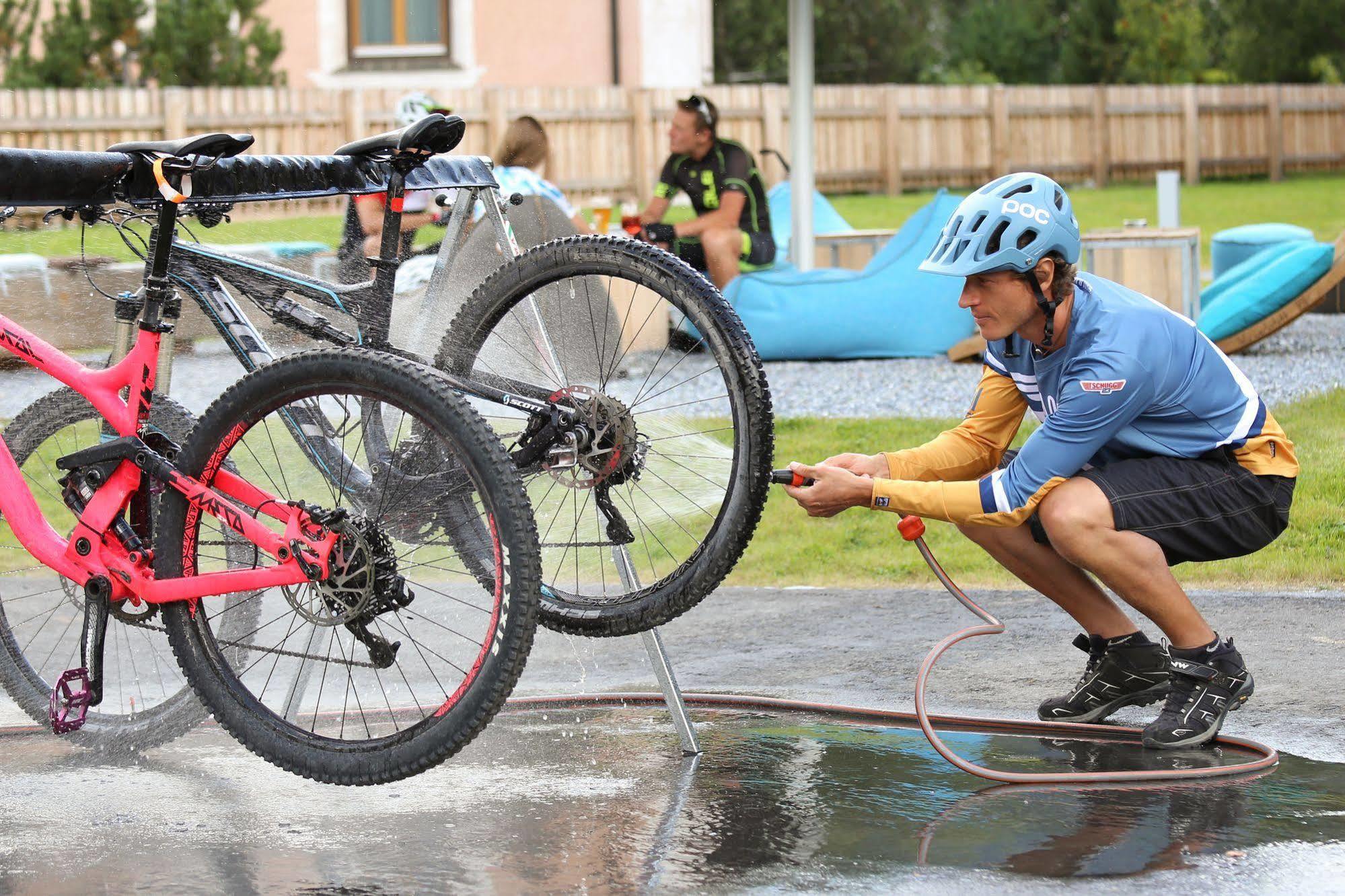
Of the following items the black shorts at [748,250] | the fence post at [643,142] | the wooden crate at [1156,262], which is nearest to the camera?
the wooden crate at [1156,262]

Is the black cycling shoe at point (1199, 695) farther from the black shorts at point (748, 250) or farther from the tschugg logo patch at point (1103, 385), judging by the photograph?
the black shorts at point (748, 250)

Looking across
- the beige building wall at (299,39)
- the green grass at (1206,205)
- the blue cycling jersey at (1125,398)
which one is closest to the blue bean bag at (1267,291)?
the blue cycling jersey at (1125,398)

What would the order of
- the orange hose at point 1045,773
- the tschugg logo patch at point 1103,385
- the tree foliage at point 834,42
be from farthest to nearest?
the tree foliage at point 834,42 → the tschugg logo patch at point 1103,385 → the orange hose at point 1045,773

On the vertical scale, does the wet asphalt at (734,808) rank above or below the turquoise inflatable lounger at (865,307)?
below

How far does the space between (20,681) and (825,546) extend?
3281 mm

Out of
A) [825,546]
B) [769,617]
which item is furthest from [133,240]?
[825,546]

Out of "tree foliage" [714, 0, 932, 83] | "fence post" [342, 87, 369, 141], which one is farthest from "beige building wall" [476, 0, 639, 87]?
"tree foliage" [714, 0, 932, 83]

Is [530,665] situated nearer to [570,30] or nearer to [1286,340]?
[1286,340]

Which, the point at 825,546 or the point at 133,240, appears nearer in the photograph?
the point at 133,240

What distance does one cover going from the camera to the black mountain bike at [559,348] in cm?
404

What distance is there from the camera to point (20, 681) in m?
4.82

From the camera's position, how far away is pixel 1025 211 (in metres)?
4.25

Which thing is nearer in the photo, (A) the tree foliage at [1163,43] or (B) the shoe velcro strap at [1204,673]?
(B) the shoe velcro strap at [1204,673]

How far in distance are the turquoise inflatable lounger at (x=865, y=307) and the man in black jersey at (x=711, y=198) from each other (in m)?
0.32
